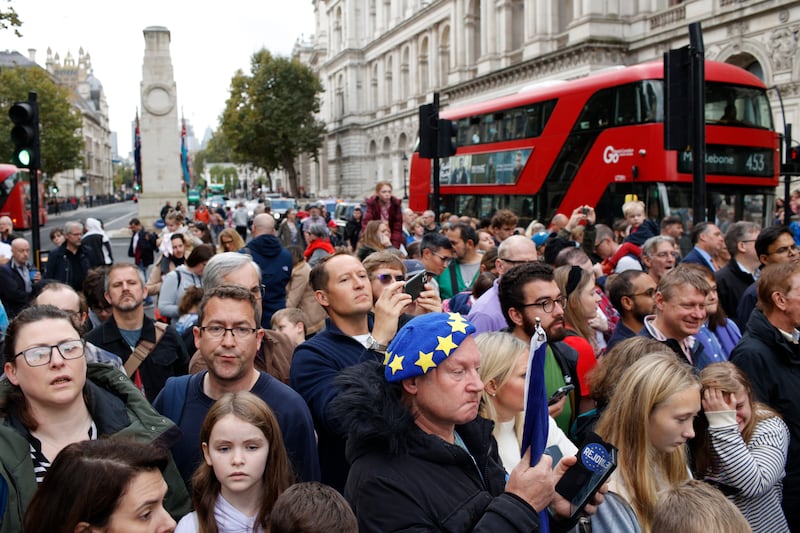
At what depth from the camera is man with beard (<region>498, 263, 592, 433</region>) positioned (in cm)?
365

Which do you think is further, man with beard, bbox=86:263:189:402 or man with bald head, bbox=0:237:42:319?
man with bald head, bbox=0:237:42:319

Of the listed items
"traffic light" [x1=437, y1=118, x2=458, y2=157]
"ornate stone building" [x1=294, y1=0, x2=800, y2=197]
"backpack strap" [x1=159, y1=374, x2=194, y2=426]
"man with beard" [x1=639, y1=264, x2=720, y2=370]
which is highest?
"ornate stone building" [x1=294, y1=0, x2=800, y2=197]

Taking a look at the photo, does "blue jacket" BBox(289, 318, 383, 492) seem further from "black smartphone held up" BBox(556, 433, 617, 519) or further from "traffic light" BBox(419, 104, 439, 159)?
"traffic light" BBox(419, 104, 439, 159)

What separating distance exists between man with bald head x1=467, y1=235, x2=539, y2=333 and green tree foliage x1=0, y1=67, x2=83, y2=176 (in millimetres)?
56340

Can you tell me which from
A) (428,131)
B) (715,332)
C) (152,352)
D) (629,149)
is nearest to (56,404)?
(152,352)

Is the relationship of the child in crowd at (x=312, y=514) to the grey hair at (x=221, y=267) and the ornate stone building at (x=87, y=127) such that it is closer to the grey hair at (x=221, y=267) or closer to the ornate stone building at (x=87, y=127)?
the grey hair at (x=221, y=267)

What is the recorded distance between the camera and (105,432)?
280cm

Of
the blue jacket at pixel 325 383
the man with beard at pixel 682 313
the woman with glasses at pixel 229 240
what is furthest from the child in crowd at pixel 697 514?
the woman with glasses at pixel 229 240

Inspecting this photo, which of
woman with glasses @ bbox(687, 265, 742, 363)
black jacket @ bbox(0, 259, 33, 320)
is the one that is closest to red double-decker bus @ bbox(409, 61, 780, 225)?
woman with glasses @ bbox(687, 265, 742, 363)

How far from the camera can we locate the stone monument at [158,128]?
27.2m

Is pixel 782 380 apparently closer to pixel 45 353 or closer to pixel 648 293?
pixel 648 293

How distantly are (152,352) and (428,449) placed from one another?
8.73ft

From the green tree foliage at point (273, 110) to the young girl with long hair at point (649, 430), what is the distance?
58037 millimetres

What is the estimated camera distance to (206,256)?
6.67 m
